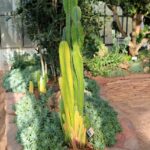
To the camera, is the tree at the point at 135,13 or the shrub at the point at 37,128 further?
the tree at the point at 135,13

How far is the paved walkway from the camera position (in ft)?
15.9

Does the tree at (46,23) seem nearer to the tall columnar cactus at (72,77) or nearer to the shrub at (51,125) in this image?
the shrub at (51,125)

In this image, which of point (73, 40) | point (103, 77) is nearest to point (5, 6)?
point (103, 77)

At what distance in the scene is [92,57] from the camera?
8438 millimetres

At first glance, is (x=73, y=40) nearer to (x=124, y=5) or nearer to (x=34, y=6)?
(x=34, y=6)

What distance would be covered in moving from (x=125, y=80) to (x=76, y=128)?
153 inches

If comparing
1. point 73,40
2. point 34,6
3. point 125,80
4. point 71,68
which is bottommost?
point 125,80

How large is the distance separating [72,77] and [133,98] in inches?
118

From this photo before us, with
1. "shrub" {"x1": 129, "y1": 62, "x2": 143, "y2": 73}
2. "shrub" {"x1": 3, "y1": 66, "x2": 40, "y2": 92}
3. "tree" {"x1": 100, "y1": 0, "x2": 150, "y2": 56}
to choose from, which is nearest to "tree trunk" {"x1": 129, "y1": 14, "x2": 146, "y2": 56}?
"tree" {"x1": 100, "y1": 0, "x2": 150, "y2": 56}

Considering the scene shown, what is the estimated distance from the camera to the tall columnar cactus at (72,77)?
358 centimetres

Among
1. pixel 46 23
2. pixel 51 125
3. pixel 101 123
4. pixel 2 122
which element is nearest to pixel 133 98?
pixel 46 23

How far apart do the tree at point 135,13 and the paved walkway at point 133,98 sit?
4.14 ft

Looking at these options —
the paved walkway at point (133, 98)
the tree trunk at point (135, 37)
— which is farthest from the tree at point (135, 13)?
the paved walkway at point (133, 98)

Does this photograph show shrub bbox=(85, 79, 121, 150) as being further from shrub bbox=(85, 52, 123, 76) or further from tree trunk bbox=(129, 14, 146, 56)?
tree trunk bbox=(129, 14, 146, 56)
